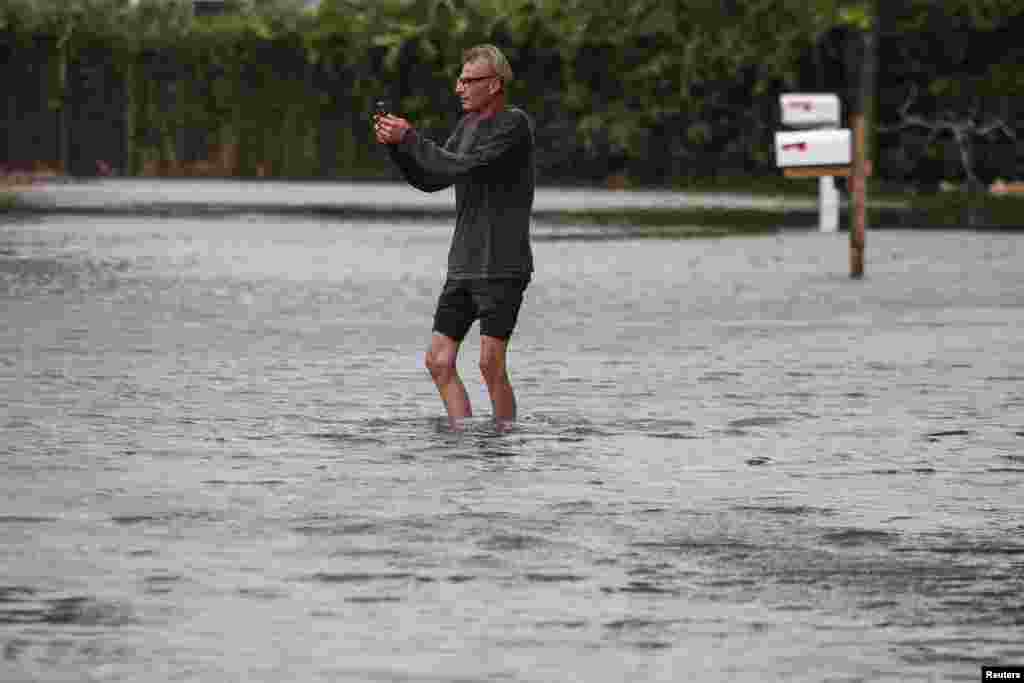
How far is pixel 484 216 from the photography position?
40.7 feet

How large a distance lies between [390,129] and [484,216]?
0.78m

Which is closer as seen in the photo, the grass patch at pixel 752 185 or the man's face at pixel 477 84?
the man's face at pixel 477 84

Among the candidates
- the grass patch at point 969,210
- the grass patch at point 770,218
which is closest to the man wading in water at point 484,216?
the grass patch at point 770,218

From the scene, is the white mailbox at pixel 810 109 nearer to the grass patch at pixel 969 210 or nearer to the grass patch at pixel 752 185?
the grass patch at pixel 969 210

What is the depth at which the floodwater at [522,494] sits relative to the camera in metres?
7.46

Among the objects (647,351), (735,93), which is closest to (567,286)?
(647,351)

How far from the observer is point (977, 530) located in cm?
955

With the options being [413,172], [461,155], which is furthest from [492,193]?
[413,172]

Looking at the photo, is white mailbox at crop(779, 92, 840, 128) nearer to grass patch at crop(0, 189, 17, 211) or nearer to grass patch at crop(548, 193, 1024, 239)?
grass patch at crop(548, 193, 1024, 239)

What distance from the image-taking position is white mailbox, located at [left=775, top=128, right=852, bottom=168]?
24.5 metres

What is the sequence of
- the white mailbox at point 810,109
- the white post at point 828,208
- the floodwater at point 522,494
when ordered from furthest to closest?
1. the white post at point 828,208
2. the white mailbox at point 810,109
3. the floodwater at point 522,494

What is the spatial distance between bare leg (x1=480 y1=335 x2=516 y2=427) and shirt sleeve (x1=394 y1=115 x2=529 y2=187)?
0.73 meters

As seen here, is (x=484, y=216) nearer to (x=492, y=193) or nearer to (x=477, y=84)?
(x=492, y=193)

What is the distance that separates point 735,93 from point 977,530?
34.2 m
